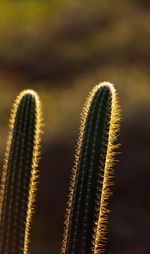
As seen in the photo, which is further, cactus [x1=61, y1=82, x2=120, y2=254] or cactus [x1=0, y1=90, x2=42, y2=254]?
cactus [x1=0, y1=90, x2=42, y2=254]

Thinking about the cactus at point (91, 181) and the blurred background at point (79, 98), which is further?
the blurred background at point (79, 98)

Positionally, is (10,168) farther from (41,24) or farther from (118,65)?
(41,24)

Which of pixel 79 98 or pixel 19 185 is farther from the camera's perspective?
pixel 79 98

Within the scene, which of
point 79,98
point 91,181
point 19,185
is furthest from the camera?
point 79,98

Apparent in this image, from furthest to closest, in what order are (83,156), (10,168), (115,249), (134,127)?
(134,127), (115,249), (10,168), (83,156)

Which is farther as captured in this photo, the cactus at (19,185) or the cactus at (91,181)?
the cactus at (19,185)

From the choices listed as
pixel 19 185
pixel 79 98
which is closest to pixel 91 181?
pixel 19 185

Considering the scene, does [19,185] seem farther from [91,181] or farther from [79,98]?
[79,98]

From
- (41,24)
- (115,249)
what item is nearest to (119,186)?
(115,249)
